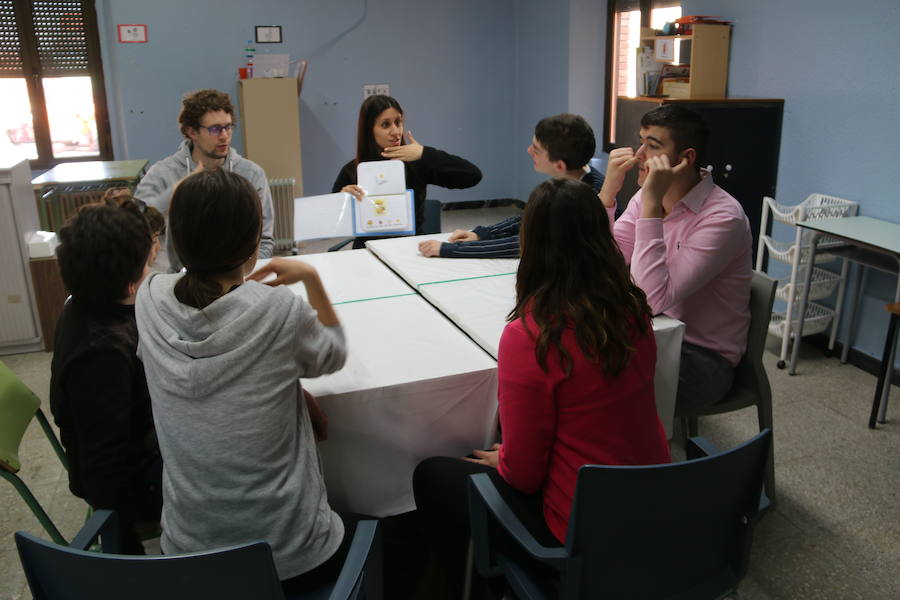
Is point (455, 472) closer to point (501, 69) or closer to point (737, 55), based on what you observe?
point (737, 55)

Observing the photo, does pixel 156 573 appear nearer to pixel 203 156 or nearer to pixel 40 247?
pixel 203 156

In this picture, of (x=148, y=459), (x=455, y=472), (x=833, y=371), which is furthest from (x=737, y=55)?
(x=148, y=459)

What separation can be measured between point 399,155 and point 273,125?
8.39 ft

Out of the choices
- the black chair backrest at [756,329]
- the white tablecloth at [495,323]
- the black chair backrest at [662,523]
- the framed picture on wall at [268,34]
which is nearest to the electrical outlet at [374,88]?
the framed picture on wall at [268,34]

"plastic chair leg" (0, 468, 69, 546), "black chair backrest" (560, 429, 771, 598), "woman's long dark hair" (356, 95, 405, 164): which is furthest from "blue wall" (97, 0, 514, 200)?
"black chair backrest" (560, 429, 771, 598)

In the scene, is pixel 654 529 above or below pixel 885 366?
above

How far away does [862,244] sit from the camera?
3.00m

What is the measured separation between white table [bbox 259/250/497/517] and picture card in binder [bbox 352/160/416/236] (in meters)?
1.25

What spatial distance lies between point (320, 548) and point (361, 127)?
237cm

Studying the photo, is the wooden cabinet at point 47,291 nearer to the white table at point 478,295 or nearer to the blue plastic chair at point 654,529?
the white table at point 478,295

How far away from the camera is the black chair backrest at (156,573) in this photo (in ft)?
3.37

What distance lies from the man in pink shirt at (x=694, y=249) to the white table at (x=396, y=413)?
1.94ft

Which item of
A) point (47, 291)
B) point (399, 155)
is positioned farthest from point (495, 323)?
point (47, 291)

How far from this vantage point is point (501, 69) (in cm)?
676
